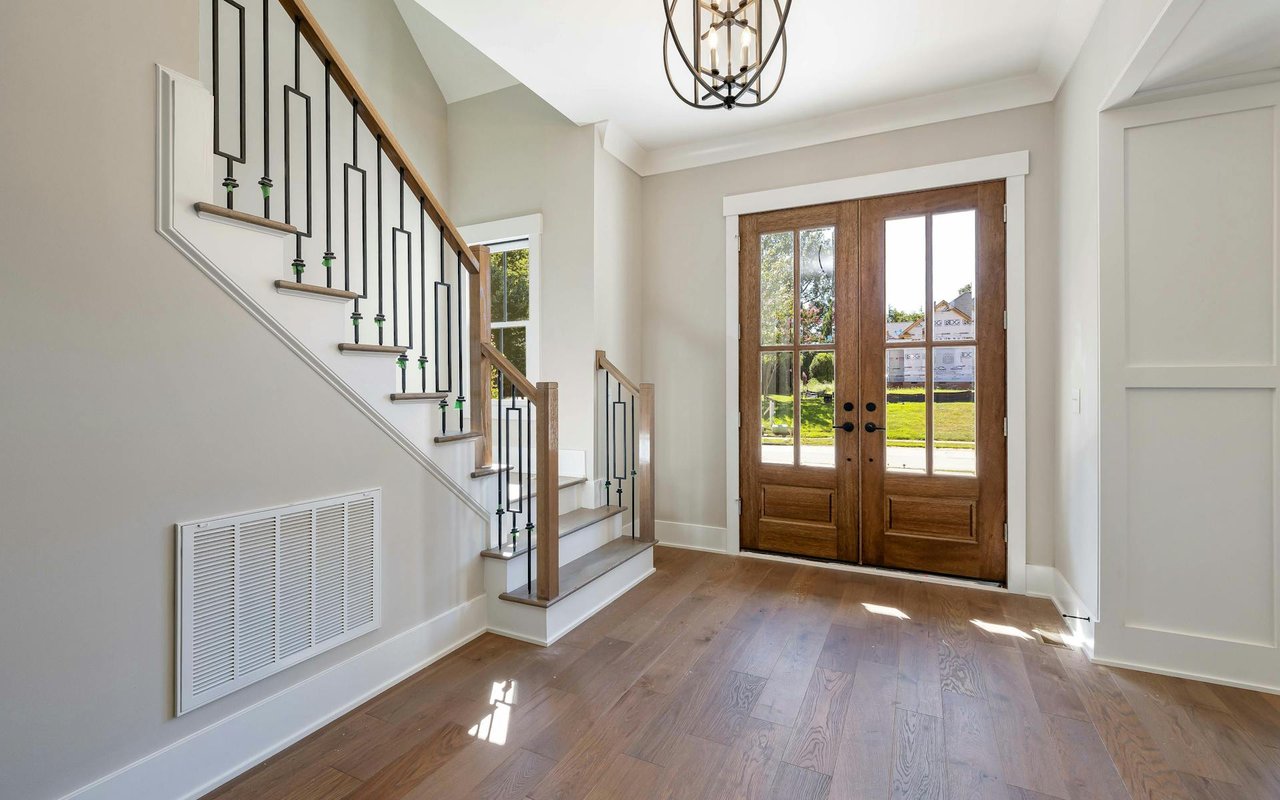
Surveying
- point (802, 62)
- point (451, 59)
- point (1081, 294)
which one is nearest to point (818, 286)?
point (802, 62)

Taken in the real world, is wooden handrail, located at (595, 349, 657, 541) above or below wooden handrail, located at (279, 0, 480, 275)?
below

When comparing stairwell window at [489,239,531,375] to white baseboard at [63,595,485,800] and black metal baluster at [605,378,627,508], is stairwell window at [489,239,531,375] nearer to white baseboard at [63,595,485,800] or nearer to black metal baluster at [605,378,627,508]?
black metal baluster at [605,378,627,508]

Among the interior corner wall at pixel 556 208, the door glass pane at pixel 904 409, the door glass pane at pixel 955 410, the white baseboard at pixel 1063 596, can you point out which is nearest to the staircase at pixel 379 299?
the interior corner wall at pixel 556 208

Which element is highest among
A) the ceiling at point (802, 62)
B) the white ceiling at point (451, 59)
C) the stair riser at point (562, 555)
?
the white ceiling at point (451, 59)

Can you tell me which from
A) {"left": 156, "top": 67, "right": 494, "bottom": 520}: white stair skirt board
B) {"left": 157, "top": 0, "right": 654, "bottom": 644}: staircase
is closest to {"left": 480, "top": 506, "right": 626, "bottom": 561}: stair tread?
{"left": 157, "top": 0, "right": 654, "bottom": 644}: staircase

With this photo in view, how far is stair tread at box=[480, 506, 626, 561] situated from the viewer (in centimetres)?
278

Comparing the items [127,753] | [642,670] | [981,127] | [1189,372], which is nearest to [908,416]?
[1189,372]

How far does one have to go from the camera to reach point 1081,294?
2.73 metres

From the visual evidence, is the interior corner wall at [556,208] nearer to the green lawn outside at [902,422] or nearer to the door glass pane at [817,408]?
the green lawn outside at [902,422]

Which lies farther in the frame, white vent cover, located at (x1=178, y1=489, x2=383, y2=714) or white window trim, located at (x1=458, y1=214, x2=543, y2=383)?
white window trim, located at (x1=458, y1=214, x2=543, y2=383)

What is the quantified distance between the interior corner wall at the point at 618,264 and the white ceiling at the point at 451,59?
103 centimetres

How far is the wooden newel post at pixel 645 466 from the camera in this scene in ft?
12.3

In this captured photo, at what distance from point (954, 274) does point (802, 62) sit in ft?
4.87

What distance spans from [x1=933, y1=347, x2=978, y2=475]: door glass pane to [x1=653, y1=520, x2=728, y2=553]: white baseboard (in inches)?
58.0
